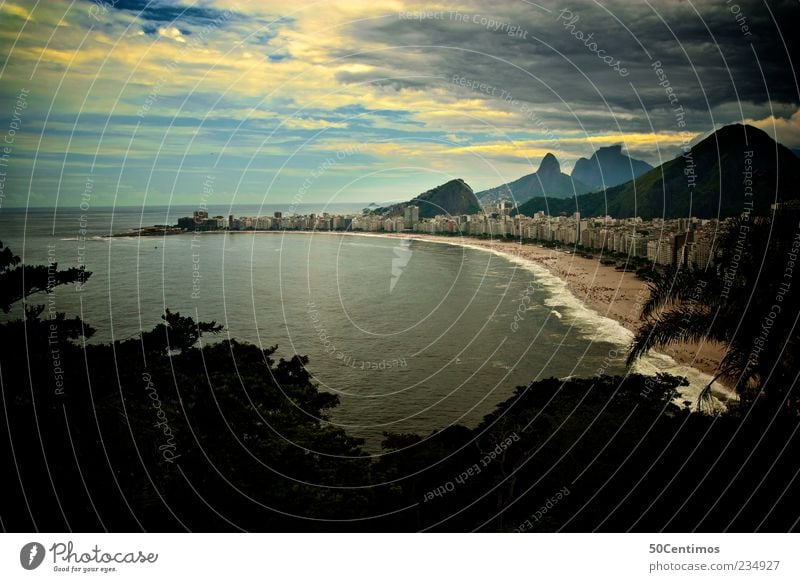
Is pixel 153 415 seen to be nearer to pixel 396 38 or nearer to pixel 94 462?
pixel 94 462

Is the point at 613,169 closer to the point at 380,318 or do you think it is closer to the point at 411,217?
the point at 411,217

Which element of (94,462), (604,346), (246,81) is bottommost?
(604,346)

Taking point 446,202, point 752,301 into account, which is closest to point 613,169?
point 446,202

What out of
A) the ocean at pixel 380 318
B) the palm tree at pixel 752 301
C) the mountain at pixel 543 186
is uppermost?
the mountain at pixel 543 186

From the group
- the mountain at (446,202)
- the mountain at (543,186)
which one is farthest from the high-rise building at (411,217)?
the mountain at (543,186)

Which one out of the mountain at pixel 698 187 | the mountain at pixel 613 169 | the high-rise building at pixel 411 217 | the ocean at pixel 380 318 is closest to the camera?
the ocean at pixel 380 318

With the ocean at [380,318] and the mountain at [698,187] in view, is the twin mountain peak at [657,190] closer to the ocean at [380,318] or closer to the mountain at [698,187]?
the mountain at [698,187]
